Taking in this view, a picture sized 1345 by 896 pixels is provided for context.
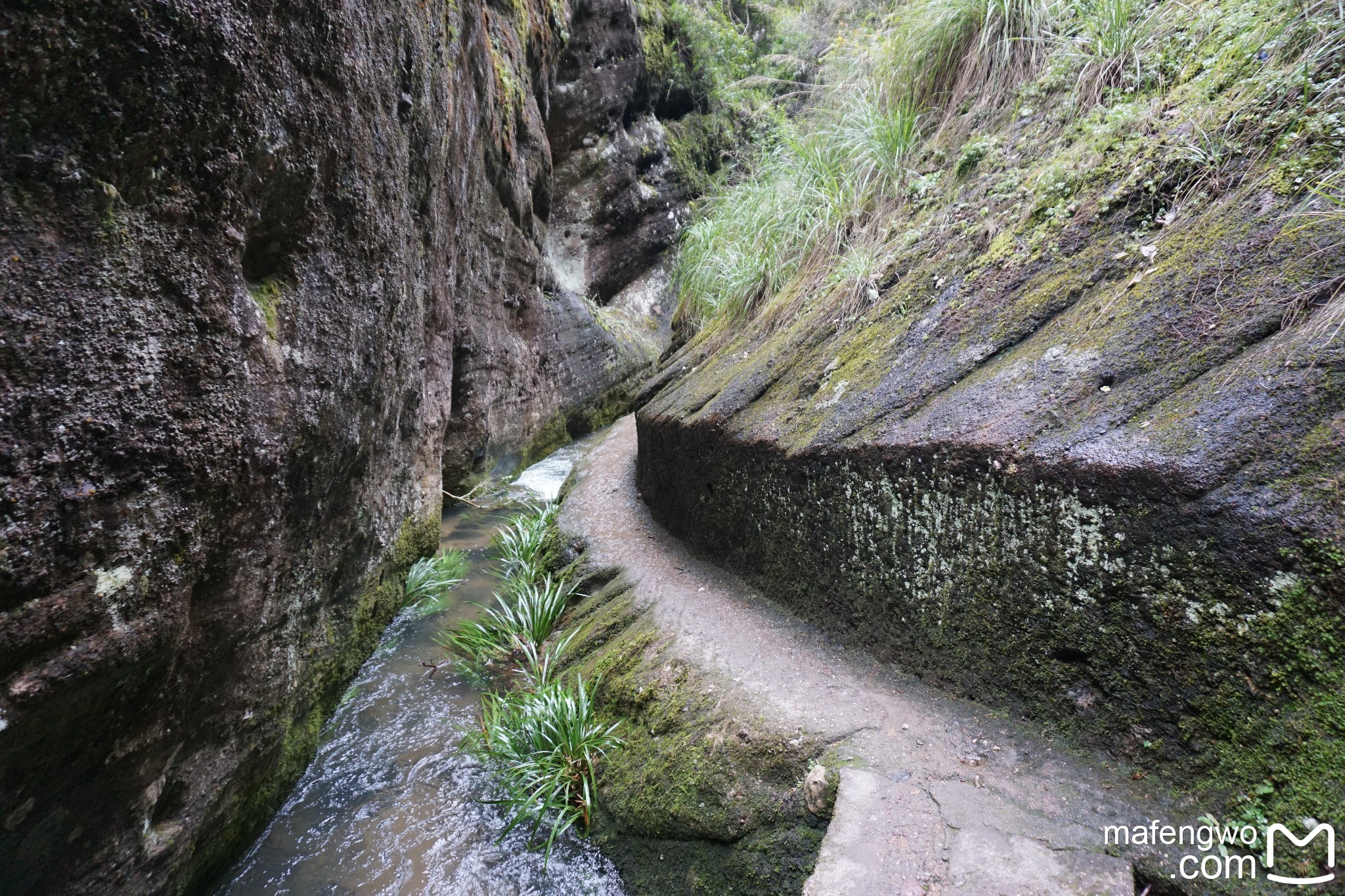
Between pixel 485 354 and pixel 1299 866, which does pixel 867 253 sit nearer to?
pixel 1299 866

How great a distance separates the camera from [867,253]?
386 cm

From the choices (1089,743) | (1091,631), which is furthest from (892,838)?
(1091,631)

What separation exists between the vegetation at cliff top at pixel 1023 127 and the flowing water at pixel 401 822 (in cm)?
332

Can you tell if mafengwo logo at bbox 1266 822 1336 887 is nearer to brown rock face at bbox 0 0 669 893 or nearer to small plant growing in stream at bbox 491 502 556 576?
brown rock face at bbox 0 0 669 893

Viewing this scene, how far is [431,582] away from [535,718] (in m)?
2.15

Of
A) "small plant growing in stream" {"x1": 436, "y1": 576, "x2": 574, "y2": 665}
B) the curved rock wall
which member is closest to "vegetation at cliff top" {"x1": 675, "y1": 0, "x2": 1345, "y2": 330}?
the curved rock wall

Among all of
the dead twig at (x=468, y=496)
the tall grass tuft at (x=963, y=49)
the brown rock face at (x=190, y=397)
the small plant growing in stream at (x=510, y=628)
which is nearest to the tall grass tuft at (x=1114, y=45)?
the tall grass tuft at (x=963, y=49)

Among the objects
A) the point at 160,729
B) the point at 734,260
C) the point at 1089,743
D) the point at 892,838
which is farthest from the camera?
the point at 734,260

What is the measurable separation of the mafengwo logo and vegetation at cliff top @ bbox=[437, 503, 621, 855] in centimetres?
236

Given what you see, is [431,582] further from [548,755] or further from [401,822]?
[548,755]

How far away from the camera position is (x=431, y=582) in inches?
193

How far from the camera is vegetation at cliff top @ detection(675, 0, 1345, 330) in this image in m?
2.14

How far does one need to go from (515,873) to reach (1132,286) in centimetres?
355

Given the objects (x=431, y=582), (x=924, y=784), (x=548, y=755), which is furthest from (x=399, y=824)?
(x=924, y=784)
